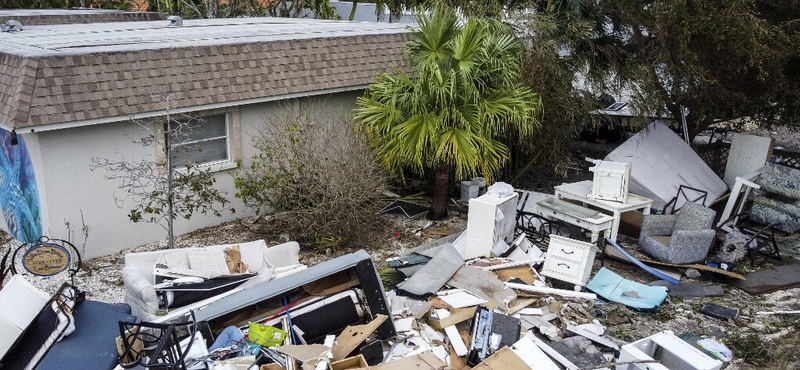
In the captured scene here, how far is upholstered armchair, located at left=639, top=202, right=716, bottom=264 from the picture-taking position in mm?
9961

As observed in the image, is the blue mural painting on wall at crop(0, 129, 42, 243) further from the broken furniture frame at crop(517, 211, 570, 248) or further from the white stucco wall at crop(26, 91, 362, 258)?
the broken furniture frame at crop(517, 211, 570, 248)

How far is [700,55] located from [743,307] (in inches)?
192

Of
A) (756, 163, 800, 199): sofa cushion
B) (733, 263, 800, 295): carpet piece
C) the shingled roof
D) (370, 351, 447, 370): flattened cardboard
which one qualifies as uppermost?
the shingled roof

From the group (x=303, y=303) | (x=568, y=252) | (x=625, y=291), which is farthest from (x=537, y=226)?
(x=303, y=303)

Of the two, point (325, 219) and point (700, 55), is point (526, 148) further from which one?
point (325, 219)

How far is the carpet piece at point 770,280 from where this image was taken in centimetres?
966

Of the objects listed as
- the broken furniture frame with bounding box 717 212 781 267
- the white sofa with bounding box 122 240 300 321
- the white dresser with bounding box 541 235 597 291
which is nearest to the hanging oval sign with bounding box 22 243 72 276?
the white sofa with bounding box 122 240 300 321

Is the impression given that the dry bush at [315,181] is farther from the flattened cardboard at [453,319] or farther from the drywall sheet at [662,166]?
the drywall sheet at [662,166]

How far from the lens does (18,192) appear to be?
10.7m

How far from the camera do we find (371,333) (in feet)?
23.7

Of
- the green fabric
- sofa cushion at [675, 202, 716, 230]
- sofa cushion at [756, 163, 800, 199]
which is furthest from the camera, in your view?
sofa cushion at [756, 163, 800, 199]

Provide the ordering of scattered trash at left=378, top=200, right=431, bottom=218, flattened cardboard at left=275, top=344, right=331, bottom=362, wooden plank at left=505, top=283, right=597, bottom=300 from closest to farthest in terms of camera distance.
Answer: flattened cardboard at left=275, top=344, right=331, bottom=362 → wooden plank at left=505, top=283, right=597, bottom=300 → scattered trash at left=378, top=200, right=431, bottom=218

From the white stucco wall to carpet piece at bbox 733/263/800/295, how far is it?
29.1 ft

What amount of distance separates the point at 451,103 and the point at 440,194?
→ 1915mm
